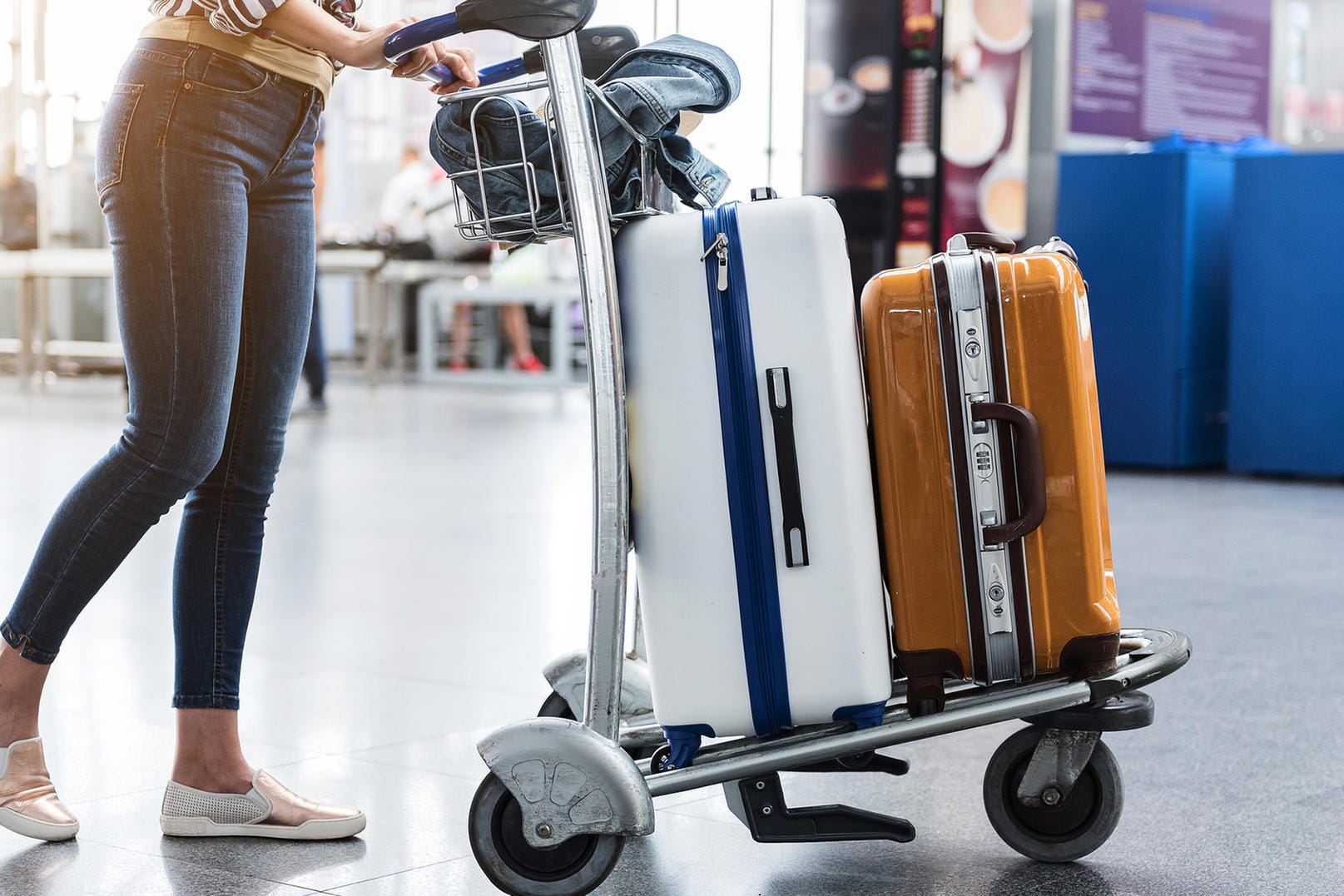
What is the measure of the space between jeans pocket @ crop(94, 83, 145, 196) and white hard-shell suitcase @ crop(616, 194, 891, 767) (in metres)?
0.55

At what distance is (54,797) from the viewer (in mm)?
1888

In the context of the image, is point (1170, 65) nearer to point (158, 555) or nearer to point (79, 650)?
point (158, 555)

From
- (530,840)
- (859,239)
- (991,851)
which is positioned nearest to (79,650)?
(530,840)

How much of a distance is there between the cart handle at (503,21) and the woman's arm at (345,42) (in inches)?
3.5

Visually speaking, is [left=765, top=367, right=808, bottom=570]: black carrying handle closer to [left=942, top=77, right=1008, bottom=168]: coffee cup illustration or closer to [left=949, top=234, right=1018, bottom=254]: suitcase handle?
[left=949, top=234, right=1018, bottom=254]: suitcase handle

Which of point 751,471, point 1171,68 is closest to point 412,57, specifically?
point 751,471

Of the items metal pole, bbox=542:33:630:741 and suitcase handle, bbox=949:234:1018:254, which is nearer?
metal pole, bbox=542:33:630:741

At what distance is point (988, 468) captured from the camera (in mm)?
1647

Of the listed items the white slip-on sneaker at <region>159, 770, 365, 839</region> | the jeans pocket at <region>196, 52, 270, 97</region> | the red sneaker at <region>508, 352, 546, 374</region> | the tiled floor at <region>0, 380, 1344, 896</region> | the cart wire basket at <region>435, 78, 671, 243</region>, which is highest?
the jeans pocket at <region>196, 52, 270, 97</region>

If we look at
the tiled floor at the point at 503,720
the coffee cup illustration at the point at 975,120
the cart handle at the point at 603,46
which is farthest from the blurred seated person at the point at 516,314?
the cart handle at the point at 603,46

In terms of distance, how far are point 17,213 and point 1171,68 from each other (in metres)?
6.92

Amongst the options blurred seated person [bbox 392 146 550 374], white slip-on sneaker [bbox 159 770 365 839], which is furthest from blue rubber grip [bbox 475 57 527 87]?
blurred seated person [bbox 392 146 550 374]

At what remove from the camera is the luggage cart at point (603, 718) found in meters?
1.55

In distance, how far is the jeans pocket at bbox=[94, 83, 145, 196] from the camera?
1.73 meters
